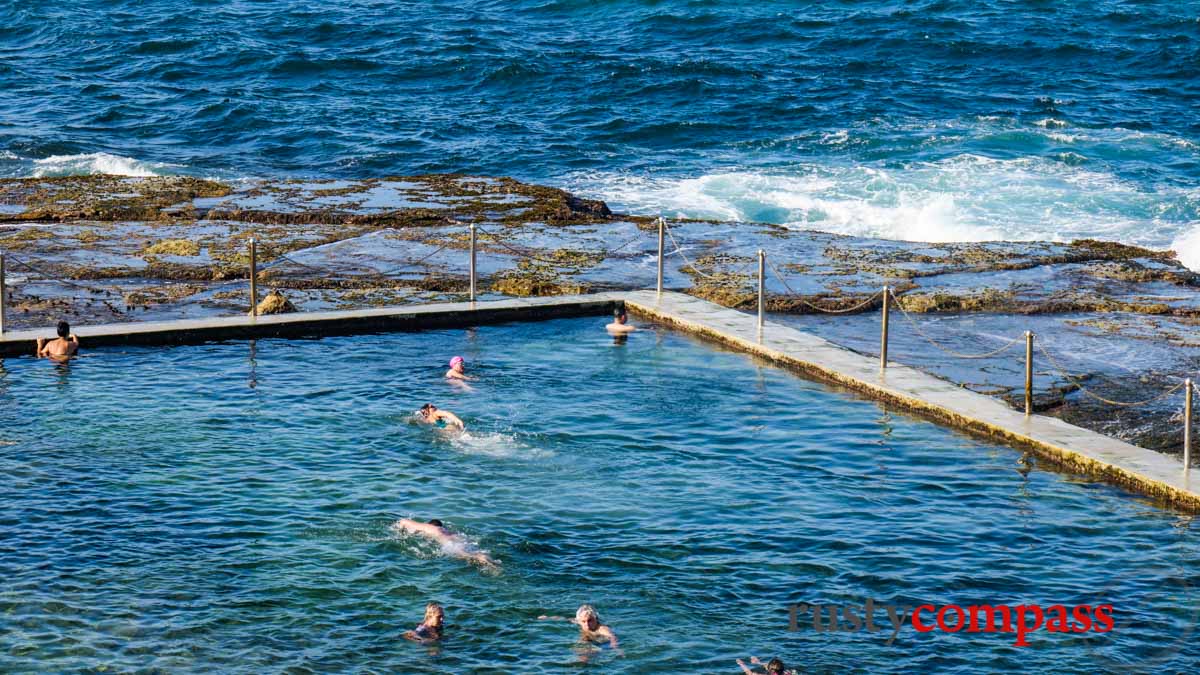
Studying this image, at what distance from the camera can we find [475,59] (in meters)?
57.1

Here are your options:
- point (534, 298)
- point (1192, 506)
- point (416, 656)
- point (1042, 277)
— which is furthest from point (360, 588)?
point (1042, 277)

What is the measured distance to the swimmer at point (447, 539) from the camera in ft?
46.7

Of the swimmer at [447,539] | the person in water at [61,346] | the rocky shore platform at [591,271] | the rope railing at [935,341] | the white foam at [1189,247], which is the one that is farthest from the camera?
the white foam at [1189,247]

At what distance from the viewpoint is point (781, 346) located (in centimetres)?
2153

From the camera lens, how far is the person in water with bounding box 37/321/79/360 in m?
20.3

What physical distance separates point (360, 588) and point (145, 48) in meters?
50.5

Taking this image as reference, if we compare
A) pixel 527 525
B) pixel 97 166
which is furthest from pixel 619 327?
pixel 97 166

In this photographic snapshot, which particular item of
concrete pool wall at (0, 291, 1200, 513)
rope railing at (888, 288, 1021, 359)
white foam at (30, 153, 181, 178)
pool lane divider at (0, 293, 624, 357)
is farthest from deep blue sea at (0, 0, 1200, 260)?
concrete pool wall at (0, 291, 1200, 513)

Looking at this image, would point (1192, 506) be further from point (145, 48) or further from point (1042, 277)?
point (145, 48)

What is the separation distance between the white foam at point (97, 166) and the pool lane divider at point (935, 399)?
70.7 feet

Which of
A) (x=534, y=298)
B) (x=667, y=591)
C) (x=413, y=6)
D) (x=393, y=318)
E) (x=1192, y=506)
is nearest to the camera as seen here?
(x=667, y=591)

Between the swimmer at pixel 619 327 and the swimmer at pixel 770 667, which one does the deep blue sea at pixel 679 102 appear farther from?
the swimmer at pixel 770 667

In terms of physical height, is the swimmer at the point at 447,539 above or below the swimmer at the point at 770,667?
above

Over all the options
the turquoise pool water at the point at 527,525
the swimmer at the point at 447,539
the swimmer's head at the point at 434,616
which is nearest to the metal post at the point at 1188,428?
the turquoise pool water at the point at 527,525
